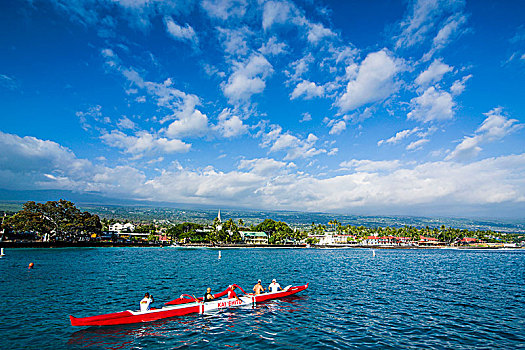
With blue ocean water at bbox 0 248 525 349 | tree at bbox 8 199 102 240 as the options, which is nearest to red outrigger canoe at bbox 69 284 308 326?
blue ocean water at bbox 0 248 525 349

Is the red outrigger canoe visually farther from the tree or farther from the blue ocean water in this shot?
the tree

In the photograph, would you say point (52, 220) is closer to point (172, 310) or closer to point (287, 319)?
point (172, 310)

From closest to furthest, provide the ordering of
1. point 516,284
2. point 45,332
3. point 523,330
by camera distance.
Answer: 1. point 45,332
2. point 523,330
3. point 516,284

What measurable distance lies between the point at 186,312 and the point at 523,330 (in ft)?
83.0

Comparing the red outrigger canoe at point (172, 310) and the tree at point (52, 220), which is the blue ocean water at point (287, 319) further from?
the tree at point (52, 220)

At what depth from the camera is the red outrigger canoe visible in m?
20.3

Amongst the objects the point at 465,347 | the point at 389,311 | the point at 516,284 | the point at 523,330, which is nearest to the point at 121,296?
the point at 389,311

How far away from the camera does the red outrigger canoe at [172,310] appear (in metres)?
20.3

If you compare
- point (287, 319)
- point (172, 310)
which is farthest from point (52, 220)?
point (287, 319)

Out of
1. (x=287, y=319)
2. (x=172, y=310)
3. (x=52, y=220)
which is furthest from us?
(x=52, y=220)

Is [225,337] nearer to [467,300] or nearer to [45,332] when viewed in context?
[45,332]

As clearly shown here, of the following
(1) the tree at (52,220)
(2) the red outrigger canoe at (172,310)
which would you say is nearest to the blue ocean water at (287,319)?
(2) the red outrigger canoe at (172,310)

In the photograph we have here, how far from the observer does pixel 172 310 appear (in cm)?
2303

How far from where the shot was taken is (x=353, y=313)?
25.6 meters
